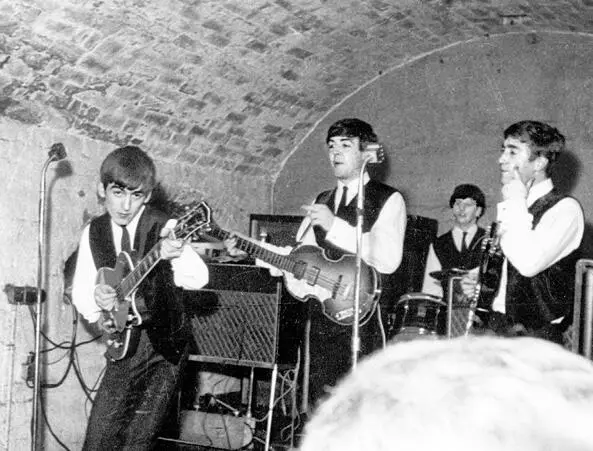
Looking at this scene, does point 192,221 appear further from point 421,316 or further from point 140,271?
point 421,316

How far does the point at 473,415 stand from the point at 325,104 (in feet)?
22.0

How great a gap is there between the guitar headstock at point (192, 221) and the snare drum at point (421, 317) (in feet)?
5.44

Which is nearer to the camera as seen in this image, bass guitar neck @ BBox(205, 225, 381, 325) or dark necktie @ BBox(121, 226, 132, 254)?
dark necktie @ BBox(121, 226, 132, 254)

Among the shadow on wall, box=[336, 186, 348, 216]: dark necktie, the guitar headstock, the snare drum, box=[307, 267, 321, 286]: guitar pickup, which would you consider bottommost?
the snare drum

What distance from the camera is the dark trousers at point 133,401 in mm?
3426

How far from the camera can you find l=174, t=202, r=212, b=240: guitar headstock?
3.61 metres

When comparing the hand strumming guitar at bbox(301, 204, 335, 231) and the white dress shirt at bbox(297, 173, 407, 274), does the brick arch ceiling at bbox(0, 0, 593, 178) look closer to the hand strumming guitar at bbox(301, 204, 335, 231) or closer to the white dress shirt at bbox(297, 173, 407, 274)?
the hand strumming guitar at bbox(301, 204, 335, 231)

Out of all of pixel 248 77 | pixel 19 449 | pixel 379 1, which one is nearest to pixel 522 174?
pixel 379 1

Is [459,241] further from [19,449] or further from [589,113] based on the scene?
[19,449]

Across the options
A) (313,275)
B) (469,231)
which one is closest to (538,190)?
(313,275)

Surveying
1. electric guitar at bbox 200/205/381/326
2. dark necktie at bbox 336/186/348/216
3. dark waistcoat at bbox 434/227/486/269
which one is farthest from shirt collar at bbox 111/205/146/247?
dark waistcoat at bbox 434/227/486/269

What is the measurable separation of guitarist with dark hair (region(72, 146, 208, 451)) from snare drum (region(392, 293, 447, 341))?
1649mm

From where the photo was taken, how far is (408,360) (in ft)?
1.77

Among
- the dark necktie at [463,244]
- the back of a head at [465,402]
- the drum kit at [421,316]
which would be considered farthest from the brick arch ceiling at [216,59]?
the back of a head at [465,402]
